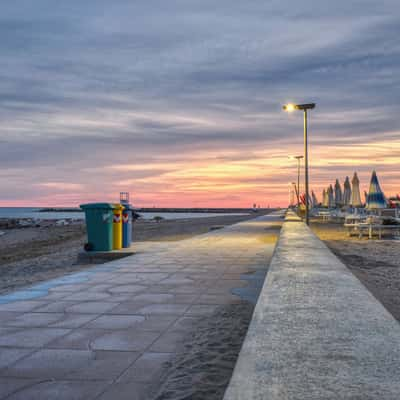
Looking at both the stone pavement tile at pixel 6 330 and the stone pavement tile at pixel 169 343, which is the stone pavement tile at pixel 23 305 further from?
the stone pavement tile at pixel 169 343

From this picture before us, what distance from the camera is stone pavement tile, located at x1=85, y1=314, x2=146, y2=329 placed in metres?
4.44

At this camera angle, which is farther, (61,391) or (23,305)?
(23,305)

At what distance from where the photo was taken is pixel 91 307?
17.3ft

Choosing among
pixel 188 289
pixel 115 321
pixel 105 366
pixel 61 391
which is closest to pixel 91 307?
pixel 115 321

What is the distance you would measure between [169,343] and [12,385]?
1.40 meters

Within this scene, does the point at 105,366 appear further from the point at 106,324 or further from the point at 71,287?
the point at 71,287

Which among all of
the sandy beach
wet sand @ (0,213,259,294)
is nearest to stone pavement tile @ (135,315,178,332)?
the sandy beach

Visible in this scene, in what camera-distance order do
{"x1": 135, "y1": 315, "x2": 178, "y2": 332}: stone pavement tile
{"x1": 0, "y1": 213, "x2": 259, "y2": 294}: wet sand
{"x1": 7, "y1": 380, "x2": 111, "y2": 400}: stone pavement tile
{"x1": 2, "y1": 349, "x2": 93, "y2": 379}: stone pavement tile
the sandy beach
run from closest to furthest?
{"x1": 7, "y1": 380, "x2": 111, "y2": 400}: stone pavement tile, {"x1": 2, "y1": 349, "x2": 93, "y2": 379}: stone pavement tile, {"x1": 135, "y1": 315, "x2": 178, "y2": 332}: stone pavement tile, the sandy beach, {"x1": 0, "y1": 213, "x2": 259, "y2": 294}: wet sand

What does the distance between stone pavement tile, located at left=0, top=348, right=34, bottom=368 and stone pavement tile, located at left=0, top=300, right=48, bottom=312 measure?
58.4 inches

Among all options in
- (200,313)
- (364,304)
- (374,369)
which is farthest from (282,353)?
(200,313)

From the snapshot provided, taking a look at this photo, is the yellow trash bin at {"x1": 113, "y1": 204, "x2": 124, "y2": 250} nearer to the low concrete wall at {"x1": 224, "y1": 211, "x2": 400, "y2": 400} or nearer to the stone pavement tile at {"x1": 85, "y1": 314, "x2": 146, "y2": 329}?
the stone pavement tile at {"x1": 85, "y1": 314, "x2": 146, "y2": 329}

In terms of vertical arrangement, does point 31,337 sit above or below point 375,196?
below

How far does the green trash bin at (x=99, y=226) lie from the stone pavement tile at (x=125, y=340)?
286 inches

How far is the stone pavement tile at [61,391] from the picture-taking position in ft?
9.31
